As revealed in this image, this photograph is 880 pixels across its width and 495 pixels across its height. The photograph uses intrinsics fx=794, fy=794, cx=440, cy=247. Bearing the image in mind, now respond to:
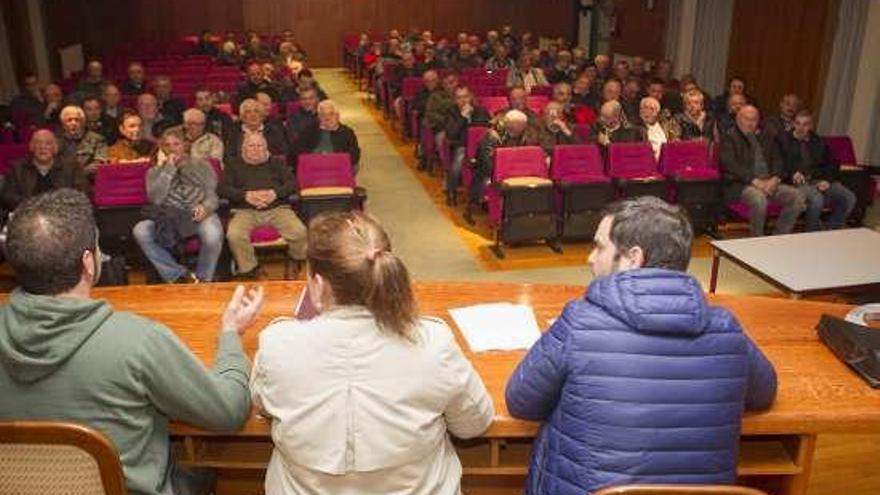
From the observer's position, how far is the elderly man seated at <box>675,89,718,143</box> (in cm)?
740

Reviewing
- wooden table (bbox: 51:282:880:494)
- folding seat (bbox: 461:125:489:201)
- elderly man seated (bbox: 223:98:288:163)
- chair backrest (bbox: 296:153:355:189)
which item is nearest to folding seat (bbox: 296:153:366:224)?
chair backrest (bbox: 296:153:355:189)

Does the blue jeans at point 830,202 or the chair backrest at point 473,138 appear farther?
the chair backrest at point 473,138

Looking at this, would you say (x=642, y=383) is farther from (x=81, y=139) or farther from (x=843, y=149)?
(x=843, y=149)

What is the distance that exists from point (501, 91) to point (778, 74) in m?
3.69

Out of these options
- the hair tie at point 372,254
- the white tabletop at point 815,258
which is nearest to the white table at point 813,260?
the white tabletop at point 815,258

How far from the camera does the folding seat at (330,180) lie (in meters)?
5.84

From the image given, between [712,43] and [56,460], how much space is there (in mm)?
11806

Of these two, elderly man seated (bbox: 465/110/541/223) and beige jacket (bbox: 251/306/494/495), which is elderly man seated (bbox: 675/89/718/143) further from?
beige jacket (bbox: 251/306/494/495)

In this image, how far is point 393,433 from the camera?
174 cm

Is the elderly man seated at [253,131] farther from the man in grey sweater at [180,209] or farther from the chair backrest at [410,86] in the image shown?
the chair backrest at [410,86]

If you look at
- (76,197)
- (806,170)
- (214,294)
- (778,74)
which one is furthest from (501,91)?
(76,197)

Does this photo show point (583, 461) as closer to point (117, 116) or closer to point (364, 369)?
point (364, 369)

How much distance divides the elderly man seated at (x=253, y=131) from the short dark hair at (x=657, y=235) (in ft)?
14.7

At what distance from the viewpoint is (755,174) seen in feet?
21.7
